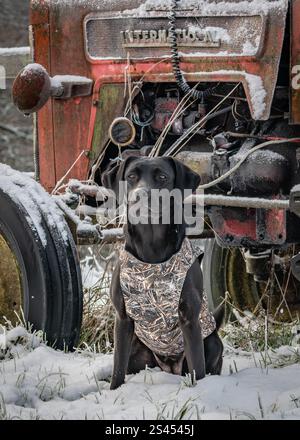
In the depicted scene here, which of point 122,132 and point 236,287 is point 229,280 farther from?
point 122,132

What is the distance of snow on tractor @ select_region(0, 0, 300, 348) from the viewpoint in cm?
445

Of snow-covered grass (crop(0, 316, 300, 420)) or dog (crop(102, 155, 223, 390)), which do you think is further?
dog (crop(102, 155, 223, 390))

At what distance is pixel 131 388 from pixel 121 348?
0.17 meters

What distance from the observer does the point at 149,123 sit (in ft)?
16.2

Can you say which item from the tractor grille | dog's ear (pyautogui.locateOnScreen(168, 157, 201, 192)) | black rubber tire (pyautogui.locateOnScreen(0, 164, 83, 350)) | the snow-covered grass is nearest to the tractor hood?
the tractor grille

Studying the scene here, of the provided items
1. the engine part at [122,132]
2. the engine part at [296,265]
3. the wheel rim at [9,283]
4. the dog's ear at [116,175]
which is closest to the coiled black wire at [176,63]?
the engine part at [122,132]

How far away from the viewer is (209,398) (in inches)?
145

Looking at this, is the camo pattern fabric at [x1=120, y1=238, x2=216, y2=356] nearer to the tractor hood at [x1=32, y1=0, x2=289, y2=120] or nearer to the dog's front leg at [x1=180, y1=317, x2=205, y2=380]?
the dog's front leg at [x1=180, y1=317, x2=205, y2=380]

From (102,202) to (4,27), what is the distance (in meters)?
7.74

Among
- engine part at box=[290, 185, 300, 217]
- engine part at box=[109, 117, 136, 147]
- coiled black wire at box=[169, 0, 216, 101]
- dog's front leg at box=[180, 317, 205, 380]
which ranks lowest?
dog's front leg at box=[180, 317, 205, 380]

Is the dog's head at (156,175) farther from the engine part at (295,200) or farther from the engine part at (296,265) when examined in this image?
the engine part at (296,265)

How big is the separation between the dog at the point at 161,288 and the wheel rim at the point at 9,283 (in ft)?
2.37

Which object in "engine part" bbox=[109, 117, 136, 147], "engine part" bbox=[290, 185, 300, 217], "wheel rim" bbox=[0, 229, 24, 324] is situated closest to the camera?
"engine part" bbox=[290, 185, 300, 217]

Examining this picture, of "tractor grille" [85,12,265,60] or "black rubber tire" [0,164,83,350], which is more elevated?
"tractor grille" [85,12,265,60]
